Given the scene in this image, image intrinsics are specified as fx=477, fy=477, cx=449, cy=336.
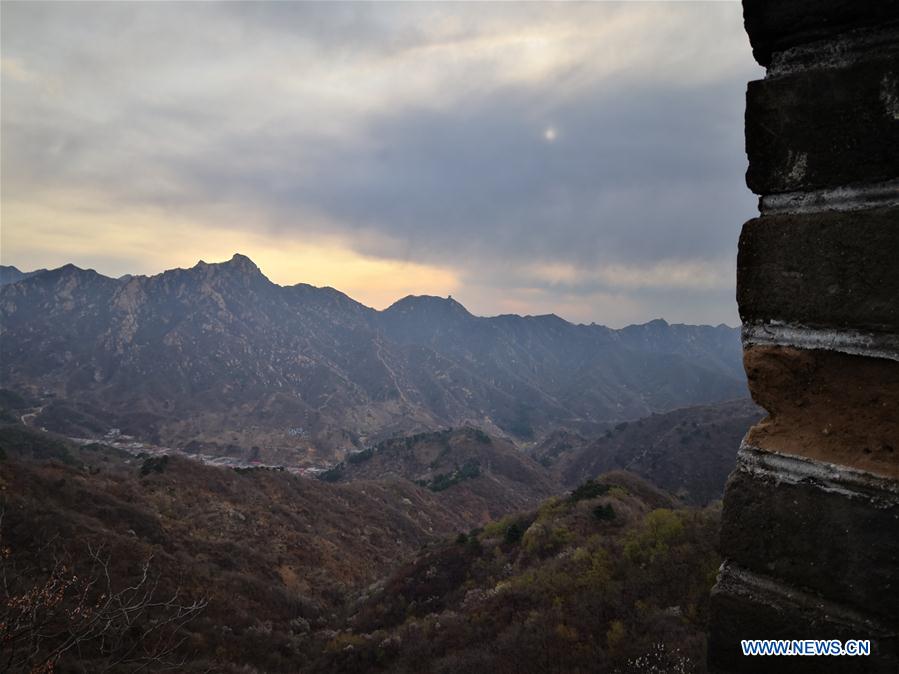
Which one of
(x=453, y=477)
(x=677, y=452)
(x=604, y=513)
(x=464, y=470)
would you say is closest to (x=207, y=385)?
(x=464, y=470)

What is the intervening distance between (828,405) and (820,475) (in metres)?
0.17

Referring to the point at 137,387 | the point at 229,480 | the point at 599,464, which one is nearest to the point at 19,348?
the point at 137,387

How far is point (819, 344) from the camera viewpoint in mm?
1129

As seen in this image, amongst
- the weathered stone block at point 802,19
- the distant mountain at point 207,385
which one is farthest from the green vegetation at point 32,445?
the weathered stone block at point 802,19

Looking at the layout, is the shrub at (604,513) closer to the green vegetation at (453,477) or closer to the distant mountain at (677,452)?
the distant mountain at (677,452)

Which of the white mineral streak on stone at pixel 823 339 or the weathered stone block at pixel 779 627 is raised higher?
the white mineral streak on stone at pixel 823 339

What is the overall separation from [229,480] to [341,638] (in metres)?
27.5

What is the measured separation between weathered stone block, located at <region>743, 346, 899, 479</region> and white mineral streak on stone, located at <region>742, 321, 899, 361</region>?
0.01 metres

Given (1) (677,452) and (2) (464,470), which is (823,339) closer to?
(2) (464,470)

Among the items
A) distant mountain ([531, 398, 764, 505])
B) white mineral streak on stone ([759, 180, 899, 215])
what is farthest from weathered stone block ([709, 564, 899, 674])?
distant mountain ([531, 398, 764, 505])

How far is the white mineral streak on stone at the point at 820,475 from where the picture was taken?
1.00 metres

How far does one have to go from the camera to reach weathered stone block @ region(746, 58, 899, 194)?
1.03m

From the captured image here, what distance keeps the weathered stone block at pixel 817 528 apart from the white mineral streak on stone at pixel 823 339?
270 mm

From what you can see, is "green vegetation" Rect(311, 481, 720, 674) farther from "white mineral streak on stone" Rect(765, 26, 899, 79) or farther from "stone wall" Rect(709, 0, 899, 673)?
"white mineral streak on stone" Rect(765, 26, 899, 79)
